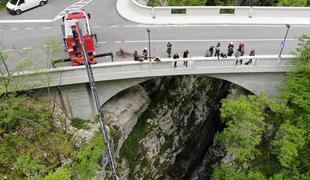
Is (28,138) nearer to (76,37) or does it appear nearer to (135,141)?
(76,37)

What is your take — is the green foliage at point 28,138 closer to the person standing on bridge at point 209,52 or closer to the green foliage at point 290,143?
the person standing on bridge at point 209,52

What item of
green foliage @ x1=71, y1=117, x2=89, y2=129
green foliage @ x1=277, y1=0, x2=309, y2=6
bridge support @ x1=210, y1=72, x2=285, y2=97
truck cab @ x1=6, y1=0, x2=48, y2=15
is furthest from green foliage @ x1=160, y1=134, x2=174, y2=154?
green foliage @ x1=277, y1=0, x2=309, y2=6

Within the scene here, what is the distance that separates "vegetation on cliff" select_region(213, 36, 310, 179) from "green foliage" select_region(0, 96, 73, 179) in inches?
553

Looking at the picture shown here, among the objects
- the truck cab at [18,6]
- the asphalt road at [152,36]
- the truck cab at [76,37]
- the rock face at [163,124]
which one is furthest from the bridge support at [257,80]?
the truck cab at [18,6]

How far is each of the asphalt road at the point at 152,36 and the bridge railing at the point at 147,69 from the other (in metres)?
2.44

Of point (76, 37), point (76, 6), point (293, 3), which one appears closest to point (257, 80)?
point (293, 3)

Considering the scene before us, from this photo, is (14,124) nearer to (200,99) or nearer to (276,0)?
(200,99)

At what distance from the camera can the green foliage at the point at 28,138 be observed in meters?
22.7

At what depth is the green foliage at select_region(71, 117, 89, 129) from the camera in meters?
27.3

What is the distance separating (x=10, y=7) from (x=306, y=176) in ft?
115

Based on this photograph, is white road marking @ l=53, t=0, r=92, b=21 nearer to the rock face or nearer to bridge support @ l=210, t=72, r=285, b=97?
the rock face

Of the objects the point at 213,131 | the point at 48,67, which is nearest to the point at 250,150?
the point at 213,131

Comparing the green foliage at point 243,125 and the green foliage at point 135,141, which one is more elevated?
the green foliage at point 243,125

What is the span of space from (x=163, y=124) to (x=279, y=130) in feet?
38.1
